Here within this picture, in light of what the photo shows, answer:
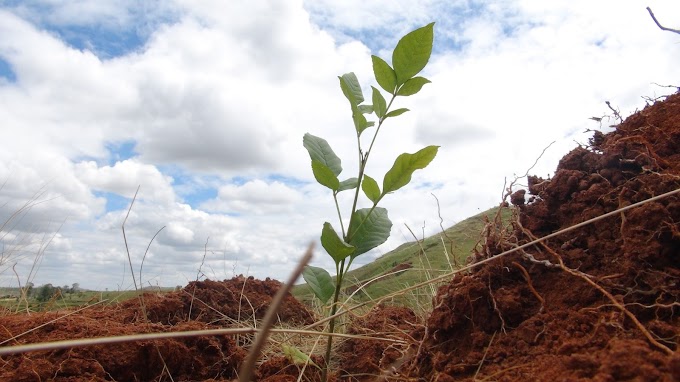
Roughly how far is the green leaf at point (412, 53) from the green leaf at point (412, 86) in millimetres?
20

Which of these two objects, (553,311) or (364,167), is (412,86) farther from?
(553,311)

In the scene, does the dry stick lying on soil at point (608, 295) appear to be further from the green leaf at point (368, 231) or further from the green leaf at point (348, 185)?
the green leaf at point (348, 185)

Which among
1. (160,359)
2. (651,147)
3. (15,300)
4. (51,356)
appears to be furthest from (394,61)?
(15,300)

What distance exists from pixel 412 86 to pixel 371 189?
42 centimetres

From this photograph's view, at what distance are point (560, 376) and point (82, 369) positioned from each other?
204 cm

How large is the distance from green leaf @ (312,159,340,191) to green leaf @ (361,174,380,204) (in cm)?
11

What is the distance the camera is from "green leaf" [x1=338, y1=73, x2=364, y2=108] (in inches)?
79.7

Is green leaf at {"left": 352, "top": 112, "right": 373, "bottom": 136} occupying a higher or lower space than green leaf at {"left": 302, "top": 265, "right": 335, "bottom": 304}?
higher

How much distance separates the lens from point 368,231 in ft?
6.51

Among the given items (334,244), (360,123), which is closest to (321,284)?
(334,244)

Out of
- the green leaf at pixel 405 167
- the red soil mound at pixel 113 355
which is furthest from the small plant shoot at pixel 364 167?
the red soil mound at pixel 113 355

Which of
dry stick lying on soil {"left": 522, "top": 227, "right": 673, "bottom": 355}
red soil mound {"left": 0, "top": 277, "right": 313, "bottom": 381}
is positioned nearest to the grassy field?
red soil mound {"left": 0, "top": 277, "right": 313, "bottom": 381}

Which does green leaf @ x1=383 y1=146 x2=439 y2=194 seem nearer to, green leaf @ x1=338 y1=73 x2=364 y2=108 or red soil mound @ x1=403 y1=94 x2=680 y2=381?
green leaf @ x1=338 y1=73 x2=364 y2=108

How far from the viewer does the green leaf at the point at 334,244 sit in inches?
73.6
